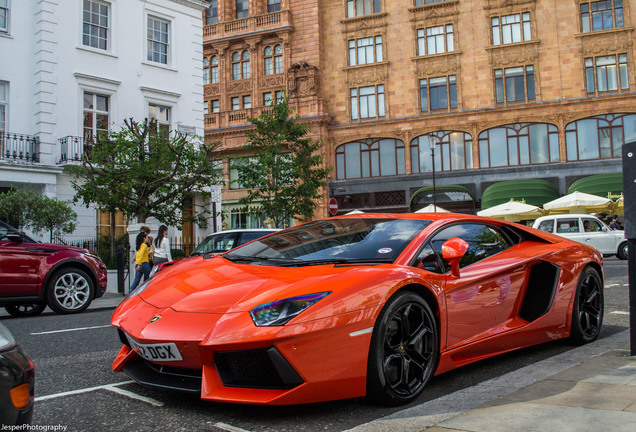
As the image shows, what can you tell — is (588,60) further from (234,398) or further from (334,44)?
(234,398)

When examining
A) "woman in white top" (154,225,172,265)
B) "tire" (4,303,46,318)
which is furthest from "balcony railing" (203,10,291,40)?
"tire" (4,303,46,318)

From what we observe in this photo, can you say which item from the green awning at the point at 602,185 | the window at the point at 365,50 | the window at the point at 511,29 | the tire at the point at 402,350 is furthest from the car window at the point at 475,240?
the window at the point at 365,50

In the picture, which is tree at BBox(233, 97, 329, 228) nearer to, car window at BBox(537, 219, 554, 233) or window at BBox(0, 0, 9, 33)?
car window at BBox(537, 219, 554, 233)

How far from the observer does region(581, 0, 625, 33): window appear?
32656 millimetres

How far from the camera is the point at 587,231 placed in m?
19.8

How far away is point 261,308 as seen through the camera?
3.00 m

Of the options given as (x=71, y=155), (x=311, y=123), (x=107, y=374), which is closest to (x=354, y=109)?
(x=311, y=123)

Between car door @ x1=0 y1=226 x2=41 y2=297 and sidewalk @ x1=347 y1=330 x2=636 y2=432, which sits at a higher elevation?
car door @ x1=0 y1=226 x2=41 y2=297

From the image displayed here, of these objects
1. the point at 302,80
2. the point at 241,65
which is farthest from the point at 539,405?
the point at 241,65

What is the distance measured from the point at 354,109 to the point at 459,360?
35.2 meters

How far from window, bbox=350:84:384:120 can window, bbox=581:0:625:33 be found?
12746mm

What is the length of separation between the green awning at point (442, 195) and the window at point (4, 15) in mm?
23563

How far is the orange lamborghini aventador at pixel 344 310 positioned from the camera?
9.64ft

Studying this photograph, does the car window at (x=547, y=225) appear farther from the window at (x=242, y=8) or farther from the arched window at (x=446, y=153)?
the window at (x=242, y=8)
